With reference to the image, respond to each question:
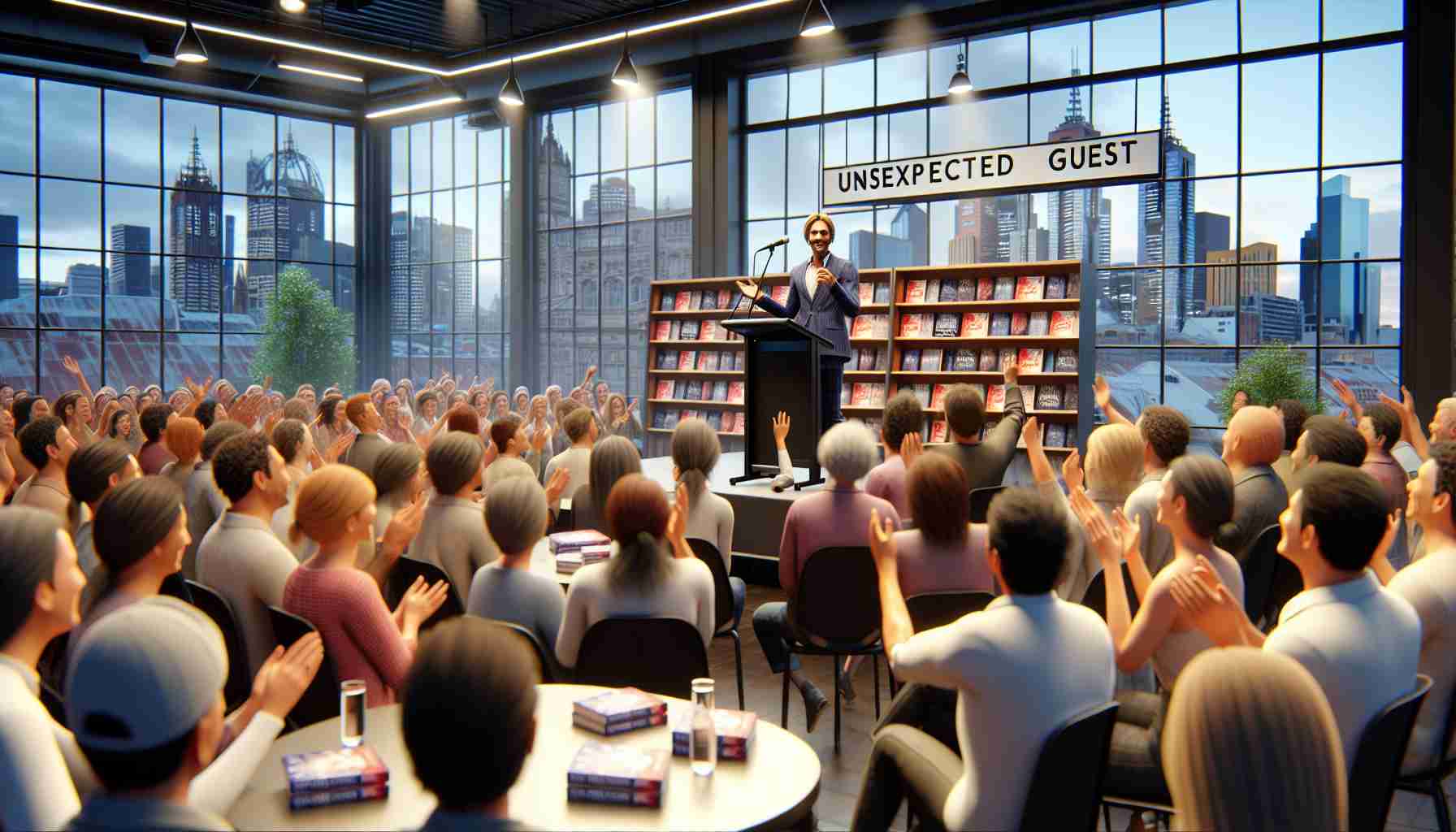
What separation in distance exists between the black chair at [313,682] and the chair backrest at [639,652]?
2.28 feet

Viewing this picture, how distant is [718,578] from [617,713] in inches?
77.5

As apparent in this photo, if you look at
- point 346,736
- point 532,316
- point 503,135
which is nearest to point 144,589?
point 346,736

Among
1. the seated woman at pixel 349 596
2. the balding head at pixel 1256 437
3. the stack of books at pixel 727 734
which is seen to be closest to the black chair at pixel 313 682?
the seated woman at pixel 349 596

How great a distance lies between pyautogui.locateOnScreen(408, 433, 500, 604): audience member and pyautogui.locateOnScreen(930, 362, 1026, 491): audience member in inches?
98.1

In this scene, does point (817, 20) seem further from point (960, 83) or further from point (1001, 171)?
point (960, 83)

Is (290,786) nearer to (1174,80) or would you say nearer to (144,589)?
(144,589)

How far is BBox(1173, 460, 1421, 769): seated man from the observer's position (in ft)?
7.28

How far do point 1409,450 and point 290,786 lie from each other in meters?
7.80

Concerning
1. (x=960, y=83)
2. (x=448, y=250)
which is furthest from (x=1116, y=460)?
(x=448, y=250)

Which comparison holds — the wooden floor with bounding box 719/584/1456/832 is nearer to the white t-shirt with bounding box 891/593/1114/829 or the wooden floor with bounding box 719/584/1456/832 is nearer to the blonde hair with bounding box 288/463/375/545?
the white t-shirt with bounding box 891/593/1114/829

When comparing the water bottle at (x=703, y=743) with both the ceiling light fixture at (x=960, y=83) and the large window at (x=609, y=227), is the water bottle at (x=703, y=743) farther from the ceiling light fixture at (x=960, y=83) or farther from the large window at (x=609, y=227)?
the large window at (x=609, y=227)

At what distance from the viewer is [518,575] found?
320 cm

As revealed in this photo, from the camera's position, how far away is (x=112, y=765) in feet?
4.70

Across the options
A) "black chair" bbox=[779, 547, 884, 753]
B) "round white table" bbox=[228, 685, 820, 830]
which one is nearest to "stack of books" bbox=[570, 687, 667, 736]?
"round white table" bbox=[228, 685, 820, 830]
